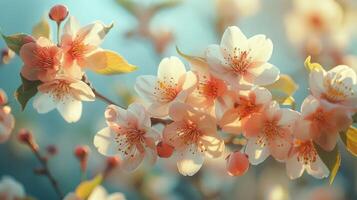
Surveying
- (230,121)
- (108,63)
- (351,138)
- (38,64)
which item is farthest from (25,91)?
(351,138)

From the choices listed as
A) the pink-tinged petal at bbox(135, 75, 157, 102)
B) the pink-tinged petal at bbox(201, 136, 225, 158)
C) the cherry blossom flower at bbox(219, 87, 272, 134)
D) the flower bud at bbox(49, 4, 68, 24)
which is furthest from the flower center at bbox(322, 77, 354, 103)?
the flower bud at bbox(49, 4, 68, 24)

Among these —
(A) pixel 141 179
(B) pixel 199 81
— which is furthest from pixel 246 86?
(A) pixel 141 179

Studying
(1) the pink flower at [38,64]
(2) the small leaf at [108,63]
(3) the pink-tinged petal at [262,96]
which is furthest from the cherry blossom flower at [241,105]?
(1) the pink flower at [38,64]

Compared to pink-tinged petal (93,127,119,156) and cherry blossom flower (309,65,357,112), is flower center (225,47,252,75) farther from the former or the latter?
pink-tinged petal (93,127,119,156)

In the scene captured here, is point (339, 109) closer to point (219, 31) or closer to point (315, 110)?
point (315, 110)

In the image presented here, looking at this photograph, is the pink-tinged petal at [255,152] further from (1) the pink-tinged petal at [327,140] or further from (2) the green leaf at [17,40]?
(2) the green leaf at [17,40]

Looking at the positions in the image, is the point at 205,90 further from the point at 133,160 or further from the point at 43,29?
the point at 43,29
